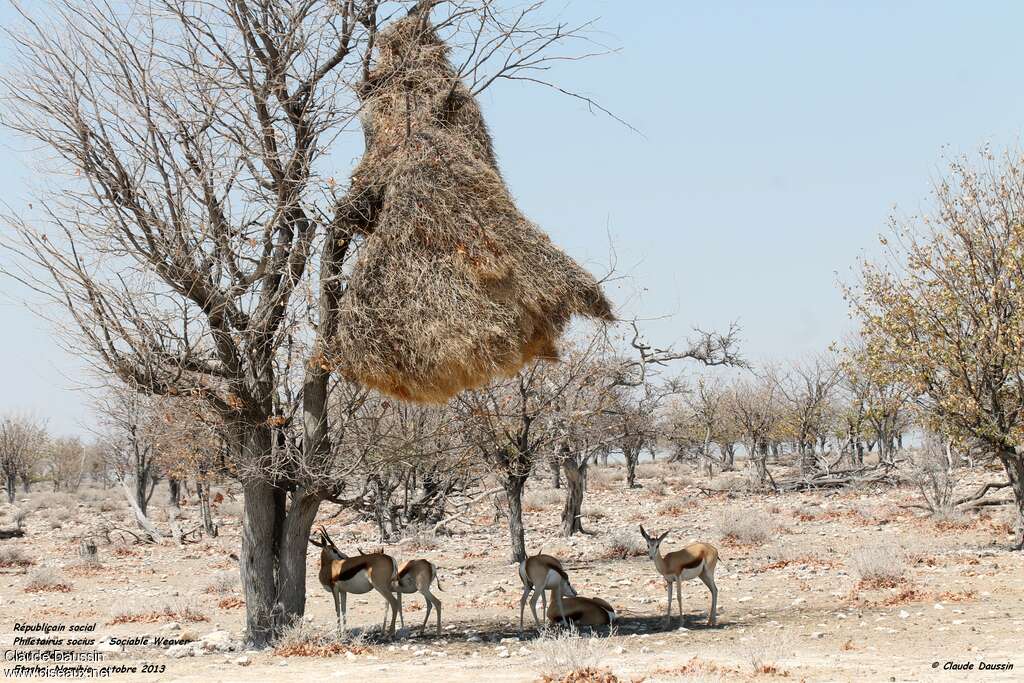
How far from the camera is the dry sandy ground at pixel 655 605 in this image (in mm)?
10023

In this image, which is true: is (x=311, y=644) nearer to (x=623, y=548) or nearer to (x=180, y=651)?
(x=180, y=651)

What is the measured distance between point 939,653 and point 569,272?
571 centimetres

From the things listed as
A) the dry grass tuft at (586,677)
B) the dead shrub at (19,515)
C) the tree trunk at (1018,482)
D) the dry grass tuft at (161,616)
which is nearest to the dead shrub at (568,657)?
the dry grass tuft at (586,677)

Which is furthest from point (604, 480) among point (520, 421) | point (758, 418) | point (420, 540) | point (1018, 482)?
point (1018, 482)

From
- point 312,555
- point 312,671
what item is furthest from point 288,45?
point 312,555

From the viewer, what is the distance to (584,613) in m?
12.9

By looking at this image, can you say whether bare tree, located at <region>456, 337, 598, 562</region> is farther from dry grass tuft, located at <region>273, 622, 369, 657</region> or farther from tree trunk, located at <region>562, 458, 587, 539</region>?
dry grass tuft, located at <region>273, 622, 369, 657</region>

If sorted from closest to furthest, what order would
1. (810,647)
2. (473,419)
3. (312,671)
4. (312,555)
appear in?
(312,671) < (810,647) < (473,419) < (312,555)

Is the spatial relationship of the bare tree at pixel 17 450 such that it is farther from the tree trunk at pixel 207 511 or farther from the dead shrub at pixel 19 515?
the tree trunk at pixel 207 511

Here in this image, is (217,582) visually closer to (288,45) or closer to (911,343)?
(288,45)

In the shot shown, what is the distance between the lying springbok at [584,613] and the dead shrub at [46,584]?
12.5 meters

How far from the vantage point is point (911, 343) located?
1972 cm

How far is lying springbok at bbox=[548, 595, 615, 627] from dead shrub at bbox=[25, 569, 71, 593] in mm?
12531

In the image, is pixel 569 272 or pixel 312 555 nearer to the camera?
pixel 569 272
